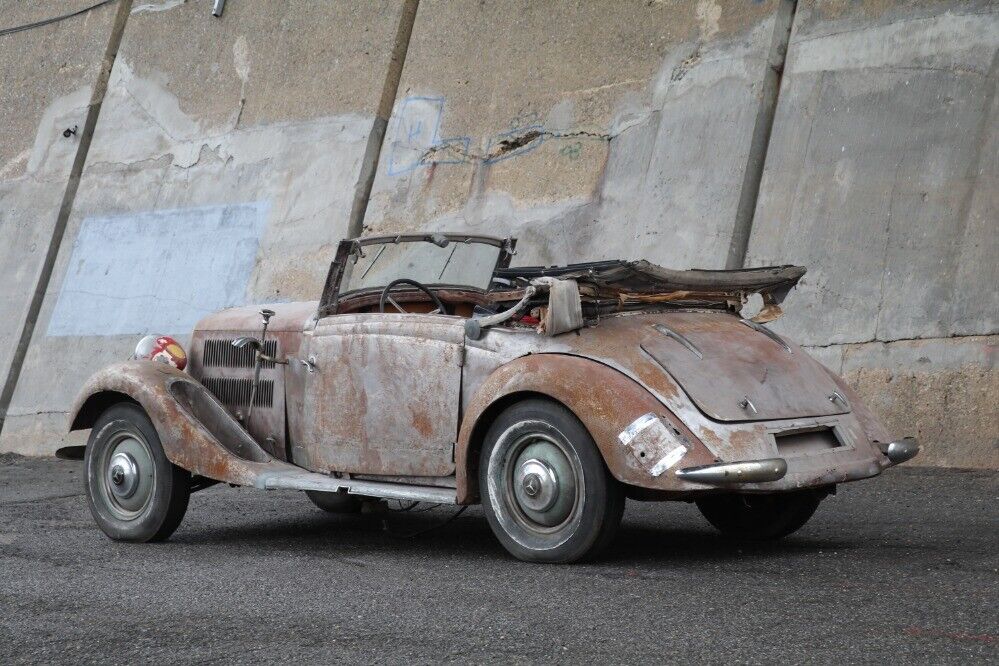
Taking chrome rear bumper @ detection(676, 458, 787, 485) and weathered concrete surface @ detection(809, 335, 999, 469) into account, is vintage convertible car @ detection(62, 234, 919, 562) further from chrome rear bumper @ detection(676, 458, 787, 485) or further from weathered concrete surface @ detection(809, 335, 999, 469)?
weathered concrete surface @ detection(809, 335, 999, 469)

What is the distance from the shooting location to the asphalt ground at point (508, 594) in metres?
3.15

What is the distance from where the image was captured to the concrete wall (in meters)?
7.51

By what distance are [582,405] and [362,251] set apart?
1906 mm

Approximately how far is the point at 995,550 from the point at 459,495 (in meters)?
2.12

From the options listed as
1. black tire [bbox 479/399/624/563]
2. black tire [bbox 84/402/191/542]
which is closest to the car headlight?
black tire [bbox 84/402/191/542]

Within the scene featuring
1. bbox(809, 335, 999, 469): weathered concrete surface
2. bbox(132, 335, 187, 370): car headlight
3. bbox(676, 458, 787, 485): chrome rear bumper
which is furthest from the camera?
bbox(809, 335, 999, 469): weathered concrete surface

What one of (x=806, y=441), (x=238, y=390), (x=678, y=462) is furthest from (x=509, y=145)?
(x=678, y=462)

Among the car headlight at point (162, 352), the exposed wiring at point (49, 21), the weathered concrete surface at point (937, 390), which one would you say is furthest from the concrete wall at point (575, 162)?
the car headlight at point (162, 352)

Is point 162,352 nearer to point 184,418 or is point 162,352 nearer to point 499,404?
point 184,418

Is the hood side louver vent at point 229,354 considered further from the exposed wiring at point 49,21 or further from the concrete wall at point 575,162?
the exposed wiring at point 49,21

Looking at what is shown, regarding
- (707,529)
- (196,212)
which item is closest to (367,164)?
→ (196,212)

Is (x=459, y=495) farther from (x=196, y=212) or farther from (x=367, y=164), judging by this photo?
(x=196, y=212)

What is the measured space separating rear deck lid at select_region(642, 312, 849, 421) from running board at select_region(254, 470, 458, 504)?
108cm

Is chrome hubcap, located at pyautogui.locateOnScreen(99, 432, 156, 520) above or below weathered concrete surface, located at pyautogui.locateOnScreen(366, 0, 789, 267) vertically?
below
